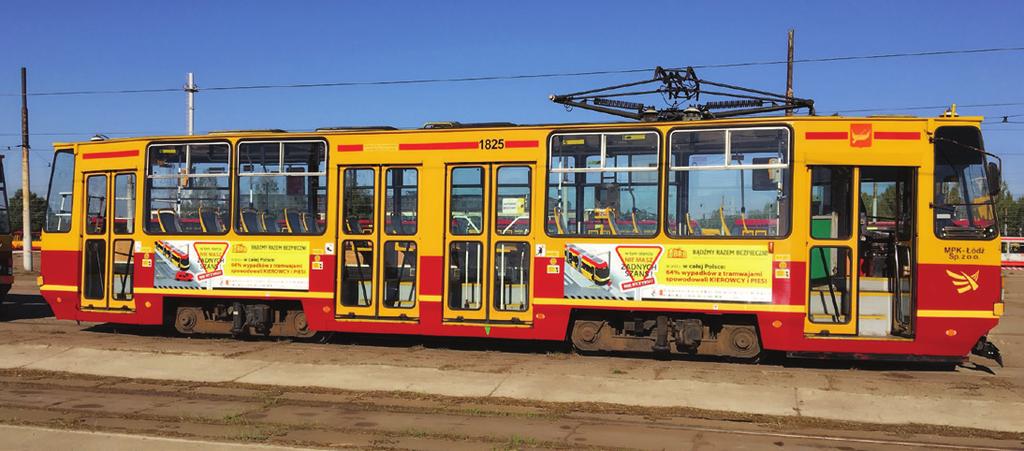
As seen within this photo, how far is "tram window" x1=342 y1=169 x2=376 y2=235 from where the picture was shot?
39.1 ft

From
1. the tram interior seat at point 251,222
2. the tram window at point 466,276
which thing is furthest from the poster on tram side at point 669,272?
the tram interior seat at point 251,222

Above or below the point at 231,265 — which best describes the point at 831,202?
above

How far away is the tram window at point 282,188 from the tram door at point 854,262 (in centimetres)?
678

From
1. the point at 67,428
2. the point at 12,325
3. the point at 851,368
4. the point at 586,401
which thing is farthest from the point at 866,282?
the point at 12,325

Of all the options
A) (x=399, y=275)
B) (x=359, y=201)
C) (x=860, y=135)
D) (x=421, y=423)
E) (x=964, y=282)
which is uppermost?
(x=860, y=135)

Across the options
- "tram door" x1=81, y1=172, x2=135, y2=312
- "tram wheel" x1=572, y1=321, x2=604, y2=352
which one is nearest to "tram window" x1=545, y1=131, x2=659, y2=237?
"tram wheel" x1=572, y1=321, x2=604, y2=352

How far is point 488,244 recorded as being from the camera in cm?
1140

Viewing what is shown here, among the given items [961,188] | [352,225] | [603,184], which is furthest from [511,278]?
[961,188]

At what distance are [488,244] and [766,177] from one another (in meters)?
3.75

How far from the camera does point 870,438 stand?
717 centimetres

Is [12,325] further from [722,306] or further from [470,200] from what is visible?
[722,306]

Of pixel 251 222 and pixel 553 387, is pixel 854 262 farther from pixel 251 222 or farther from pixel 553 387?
pixel 251 222

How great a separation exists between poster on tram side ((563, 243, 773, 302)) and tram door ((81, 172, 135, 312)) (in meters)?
6.96

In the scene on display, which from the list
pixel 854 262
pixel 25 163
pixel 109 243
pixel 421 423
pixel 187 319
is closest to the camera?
pixel 421 423
